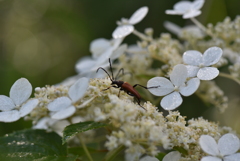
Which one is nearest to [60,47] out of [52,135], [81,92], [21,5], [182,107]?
[21,5]

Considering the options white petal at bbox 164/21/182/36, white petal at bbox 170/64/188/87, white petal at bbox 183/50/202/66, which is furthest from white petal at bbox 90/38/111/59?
white petal at bbox 170/64/188/87

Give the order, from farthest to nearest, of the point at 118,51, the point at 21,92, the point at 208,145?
the point at 118,51 → the point at 21,92 → the point at 208,145

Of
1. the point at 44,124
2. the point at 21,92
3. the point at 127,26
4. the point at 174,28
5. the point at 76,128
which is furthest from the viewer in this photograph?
the point at 174,28

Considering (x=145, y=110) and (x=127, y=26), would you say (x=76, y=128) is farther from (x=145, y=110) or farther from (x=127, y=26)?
(x=127, y=26)

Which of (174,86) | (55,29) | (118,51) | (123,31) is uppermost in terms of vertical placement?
(55,29)

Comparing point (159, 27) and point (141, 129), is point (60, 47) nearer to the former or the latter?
point (159, 27)

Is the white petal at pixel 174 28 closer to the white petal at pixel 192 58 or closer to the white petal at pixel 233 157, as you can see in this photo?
the white petal at pixel 192 58

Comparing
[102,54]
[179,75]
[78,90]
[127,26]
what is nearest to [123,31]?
[127,26]
